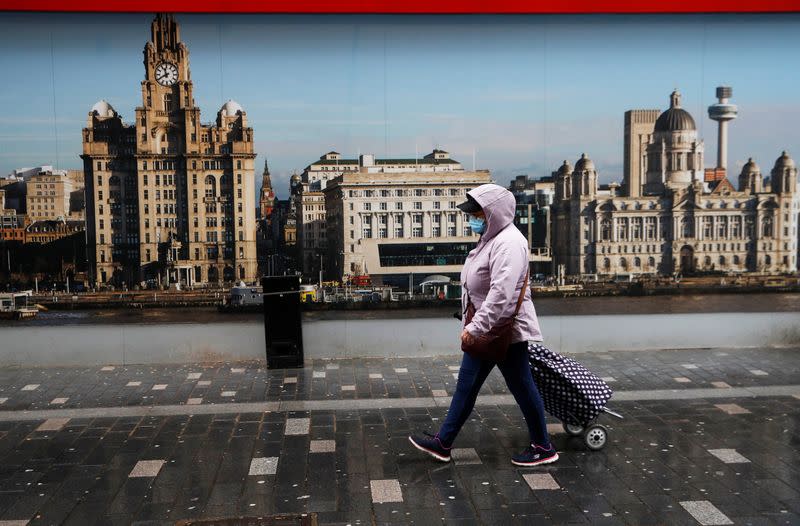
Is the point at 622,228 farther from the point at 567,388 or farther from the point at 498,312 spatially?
the point at 498,312

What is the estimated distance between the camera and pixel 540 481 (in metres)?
4.41

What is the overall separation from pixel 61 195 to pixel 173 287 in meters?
1.56

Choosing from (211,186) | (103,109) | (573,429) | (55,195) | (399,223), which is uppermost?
(103,109)

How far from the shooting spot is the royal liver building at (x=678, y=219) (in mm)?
8438

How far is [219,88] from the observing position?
25.8ft

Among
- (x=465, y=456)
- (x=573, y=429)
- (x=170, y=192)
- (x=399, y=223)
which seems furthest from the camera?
(x=399, y=223)

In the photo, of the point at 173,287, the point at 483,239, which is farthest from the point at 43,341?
the point at 483,239

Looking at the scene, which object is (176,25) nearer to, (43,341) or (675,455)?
(43,341)

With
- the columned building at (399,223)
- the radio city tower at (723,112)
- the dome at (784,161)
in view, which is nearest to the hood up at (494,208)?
the columned building at (399,223)

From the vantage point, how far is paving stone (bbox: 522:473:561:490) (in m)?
4.32

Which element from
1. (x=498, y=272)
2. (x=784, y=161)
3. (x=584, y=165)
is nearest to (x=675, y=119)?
(x=584, y=165)

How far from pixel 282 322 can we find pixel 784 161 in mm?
6157

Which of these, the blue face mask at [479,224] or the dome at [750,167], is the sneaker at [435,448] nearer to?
the blue face mask at [479,224]

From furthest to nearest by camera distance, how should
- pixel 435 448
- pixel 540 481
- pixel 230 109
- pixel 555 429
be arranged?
pixel 230 109 < pixel 555 429 < pixel 435 448 < pixel 540 481
